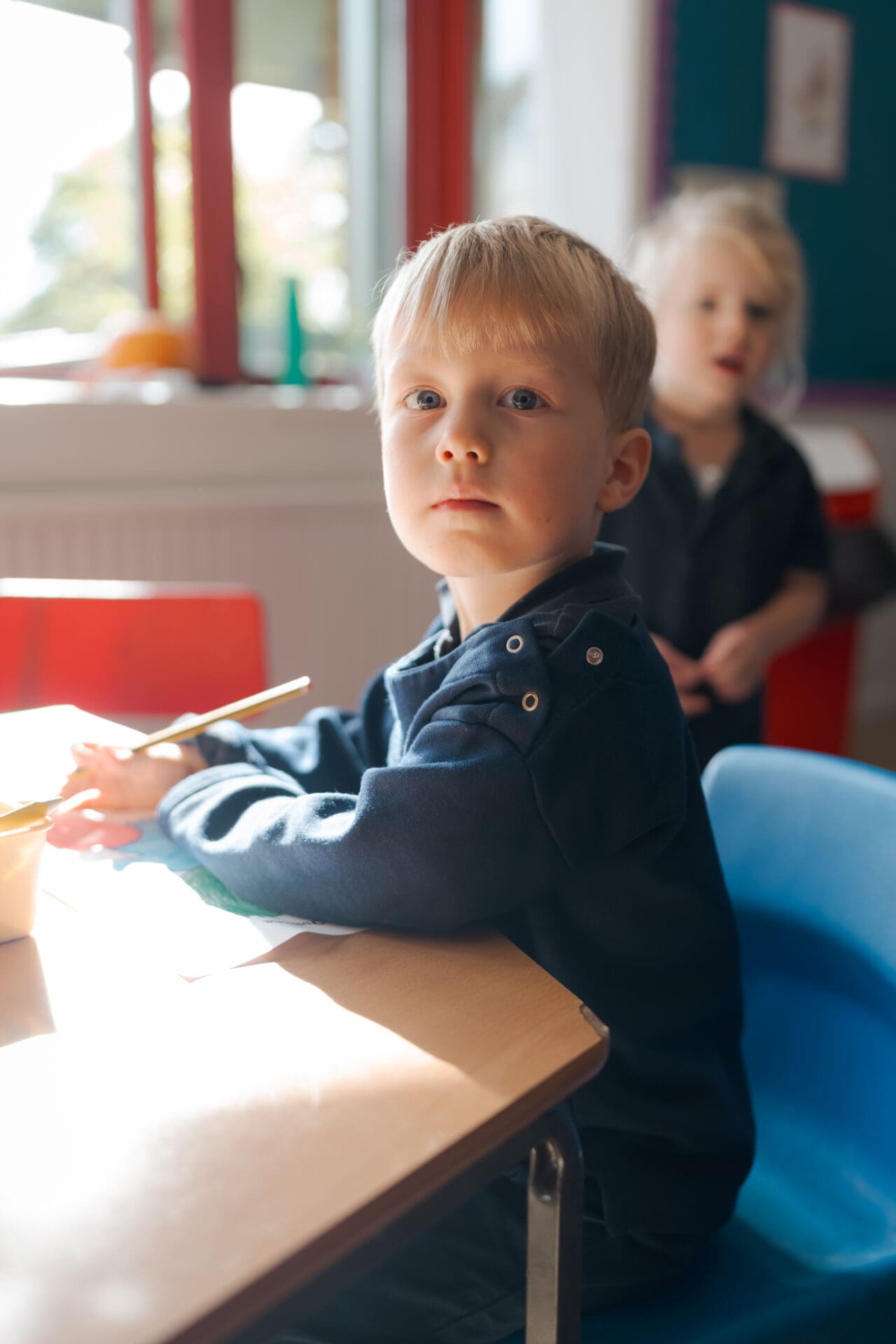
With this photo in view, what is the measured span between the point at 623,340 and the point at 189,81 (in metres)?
1.82

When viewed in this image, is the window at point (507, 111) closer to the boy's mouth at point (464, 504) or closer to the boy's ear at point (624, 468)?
the boy's ear at point (624, 468)

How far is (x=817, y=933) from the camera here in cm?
94

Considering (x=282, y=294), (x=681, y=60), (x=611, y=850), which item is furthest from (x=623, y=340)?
(x=681, y=60)

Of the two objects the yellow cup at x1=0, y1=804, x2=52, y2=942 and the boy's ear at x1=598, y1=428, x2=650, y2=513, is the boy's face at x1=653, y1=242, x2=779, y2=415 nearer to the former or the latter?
the boy's ear at x1=598, y1=428, x2=650, y2=513

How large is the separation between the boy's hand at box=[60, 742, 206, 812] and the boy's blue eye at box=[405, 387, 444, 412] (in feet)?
1.06

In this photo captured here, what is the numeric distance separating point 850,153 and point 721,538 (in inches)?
83.4

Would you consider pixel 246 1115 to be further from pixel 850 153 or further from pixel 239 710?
pixel 850 153

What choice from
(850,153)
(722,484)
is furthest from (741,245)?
(850,153)

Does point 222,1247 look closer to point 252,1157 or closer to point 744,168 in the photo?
point 252,1157

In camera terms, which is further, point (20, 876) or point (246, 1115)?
point (20, 876)

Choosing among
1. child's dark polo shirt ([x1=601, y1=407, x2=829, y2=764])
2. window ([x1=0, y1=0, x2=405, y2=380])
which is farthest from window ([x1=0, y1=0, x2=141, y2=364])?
child's dark polo shirt ([x1=601, y1=407, x2=829, y2=764])

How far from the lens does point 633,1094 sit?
0.72 meters

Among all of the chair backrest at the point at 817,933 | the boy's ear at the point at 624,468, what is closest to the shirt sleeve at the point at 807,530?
the chair backrest at the point at 817,933

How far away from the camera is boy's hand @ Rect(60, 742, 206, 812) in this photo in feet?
2.86
